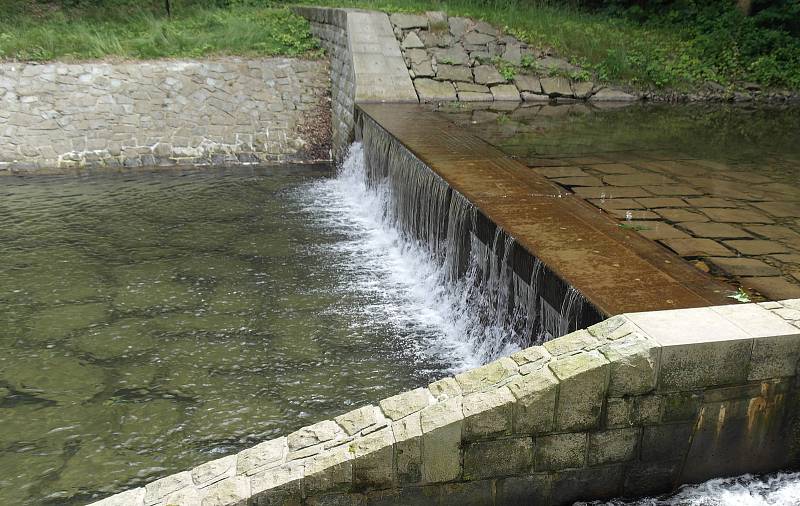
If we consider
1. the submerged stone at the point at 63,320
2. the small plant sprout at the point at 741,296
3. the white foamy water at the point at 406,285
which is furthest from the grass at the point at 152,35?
the small plant sprout at the point at 741,296

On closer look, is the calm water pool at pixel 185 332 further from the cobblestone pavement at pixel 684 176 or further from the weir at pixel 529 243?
the cobblestone pavement at pixel 684 176

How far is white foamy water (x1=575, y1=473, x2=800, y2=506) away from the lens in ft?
10.3

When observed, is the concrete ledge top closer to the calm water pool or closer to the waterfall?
the waterfall

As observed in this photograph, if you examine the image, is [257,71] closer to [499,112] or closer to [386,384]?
[499,112]

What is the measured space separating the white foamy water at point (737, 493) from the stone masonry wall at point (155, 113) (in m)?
9.10

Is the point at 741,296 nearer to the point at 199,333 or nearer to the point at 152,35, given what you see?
the point at 199,333

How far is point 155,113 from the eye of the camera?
1123 cm

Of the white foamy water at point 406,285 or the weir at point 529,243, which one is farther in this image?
the white foamy water at point 406,285

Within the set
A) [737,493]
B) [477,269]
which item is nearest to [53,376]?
[477,269]

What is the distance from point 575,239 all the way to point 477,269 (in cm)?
94

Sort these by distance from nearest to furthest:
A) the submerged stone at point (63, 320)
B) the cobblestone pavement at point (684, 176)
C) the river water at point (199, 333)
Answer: the river water at point (199, 333) < the cobblestone pavement at point (684, 176) < the submerged stone at point (63, 320)

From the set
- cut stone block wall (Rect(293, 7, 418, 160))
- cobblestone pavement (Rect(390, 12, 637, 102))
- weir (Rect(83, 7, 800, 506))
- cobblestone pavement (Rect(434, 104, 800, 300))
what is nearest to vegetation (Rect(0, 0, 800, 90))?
cobblestone pavement (Rect(390, 12, 637, 102))

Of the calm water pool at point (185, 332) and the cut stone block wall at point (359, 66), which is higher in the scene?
the cut stone block wall at point (359, 66)

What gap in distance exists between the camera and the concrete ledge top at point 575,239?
370 centimetres
